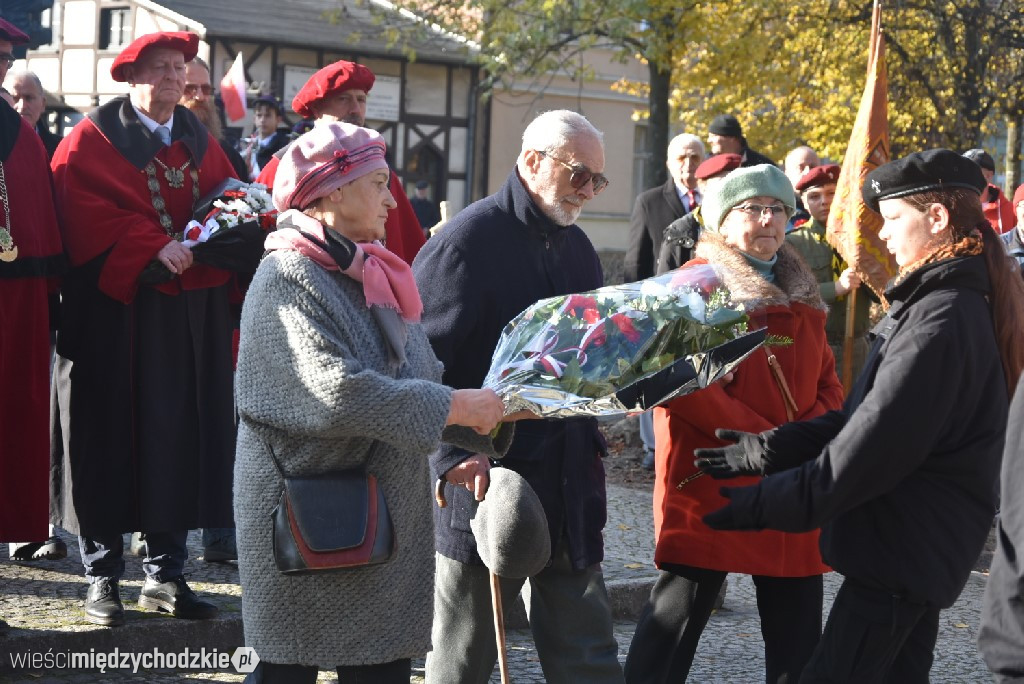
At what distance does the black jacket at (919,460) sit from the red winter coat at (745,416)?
908 millimetres

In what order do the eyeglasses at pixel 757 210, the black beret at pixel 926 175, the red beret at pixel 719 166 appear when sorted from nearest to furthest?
the black beret at pixel 926 175 < the eyeglasses at pixel 757 210 < the red beret at pixel 719 166

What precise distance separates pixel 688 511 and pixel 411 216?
2368mm

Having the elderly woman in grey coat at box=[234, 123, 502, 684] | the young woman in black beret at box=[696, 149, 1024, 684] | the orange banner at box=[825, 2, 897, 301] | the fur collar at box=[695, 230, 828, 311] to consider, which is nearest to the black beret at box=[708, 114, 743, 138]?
the orange banner at box=[825, 2, 897, 301]

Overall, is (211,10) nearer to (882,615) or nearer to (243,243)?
(243,243)

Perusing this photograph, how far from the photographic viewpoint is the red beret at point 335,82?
Result: 6598 mm

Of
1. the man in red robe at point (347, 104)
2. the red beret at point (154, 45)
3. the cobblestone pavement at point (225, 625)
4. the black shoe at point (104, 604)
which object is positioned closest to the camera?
the cobblestone pavement at point (225, 625)

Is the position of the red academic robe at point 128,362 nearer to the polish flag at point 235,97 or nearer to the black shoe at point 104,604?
the black shoe at point 104,604

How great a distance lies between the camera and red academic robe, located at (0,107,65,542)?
18.5 ft

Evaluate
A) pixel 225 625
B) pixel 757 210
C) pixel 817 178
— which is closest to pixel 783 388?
pixel 757 210

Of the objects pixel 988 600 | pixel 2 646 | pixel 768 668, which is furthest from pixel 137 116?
pixel 988 600

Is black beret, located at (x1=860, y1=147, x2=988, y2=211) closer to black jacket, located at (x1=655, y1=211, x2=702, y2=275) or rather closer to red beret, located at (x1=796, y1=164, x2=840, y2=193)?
black jacket, located at (x1=655, y1=211, x2=702, y2=275)

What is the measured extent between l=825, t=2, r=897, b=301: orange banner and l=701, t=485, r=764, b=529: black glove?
13.7 ft

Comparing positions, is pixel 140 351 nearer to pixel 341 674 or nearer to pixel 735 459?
pixel 341 674

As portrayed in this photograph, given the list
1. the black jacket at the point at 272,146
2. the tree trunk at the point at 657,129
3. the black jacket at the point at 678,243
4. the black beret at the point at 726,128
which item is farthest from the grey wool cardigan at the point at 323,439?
the tree trunk at the point at 657,129
